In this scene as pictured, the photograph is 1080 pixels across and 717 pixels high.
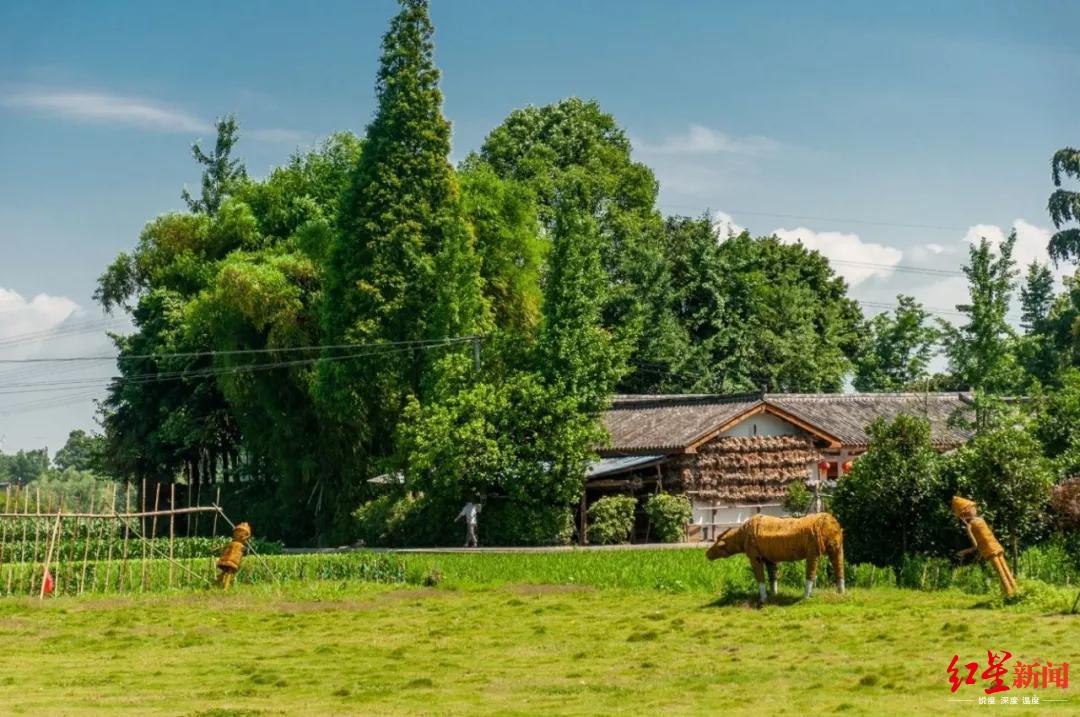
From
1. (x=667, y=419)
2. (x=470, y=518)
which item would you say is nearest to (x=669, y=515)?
(x=667, y=419)

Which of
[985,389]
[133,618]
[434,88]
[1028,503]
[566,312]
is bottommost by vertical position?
[133,618]

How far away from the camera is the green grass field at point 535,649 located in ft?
54.9

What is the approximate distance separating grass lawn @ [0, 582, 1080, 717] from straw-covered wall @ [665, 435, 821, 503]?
16701 mm

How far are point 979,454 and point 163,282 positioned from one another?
40.0 m

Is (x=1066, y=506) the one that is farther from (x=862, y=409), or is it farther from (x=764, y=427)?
(x=862, y=409)

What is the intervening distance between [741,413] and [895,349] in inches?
785

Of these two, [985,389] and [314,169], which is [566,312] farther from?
[314,169]

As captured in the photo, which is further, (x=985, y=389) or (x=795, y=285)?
(x=795, y=285)

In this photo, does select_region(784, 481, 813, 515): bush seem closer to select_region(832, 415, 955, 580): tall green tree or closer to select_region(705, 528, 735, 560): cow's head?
select_region(832, 415, 955, 580): tall green tree

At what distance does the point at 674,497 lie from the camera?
45.6 m

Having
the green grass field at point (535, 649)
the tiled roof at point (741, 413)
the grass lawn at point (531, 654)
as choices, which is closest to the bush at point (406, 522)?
the tiled roof at point (741, 413)

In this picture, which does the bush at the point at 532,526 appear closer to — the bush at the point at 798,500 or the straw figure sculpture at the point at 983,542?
the bush at the point at 798,500

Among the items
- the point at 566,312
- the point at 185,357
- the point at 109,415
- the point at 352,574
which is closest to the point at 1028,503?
the point at 352,574

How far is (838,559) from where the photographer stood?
26359 mm
